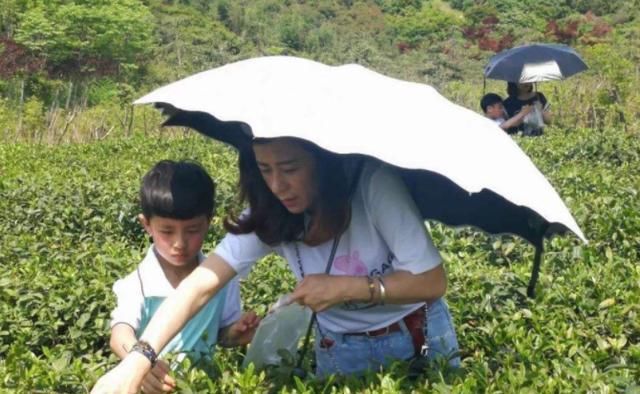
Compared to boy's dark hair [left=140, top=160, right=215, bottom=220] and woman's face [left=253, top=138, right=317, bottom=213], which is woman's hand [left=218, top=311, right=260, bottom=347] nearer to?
boy's dark hair [left=140, top=160, right=215, bottom=220]

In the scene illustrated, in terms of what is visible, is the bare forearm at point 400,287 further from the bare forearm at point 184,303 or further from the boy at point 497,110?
the boy at point 497,110

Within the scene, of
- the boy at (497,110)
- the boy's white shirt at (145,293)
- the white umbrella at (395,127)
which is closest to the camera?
the white umbrella at (395,127)

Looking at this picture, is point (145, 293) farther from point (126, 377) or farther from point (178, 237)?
point (126, 377)

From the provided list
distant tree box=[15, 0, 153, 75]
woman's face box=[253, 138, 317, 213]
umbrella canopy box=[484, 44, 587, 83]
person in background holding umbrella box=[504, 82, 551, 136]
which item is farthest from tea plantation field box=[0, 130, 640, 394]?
distant tree box=[15, 0, 153, 75]

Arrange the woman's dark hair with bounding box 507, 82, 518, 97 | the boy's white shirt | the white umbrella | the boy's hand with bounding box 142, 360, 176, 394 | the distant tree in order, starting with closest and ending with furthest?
the white umbrella → the boy's hand with bounding box 142, 360, 176, 394 → the boy's white shirt → the woman's dark hair with bounding box 507, 82, 518, 97 → the distant tree

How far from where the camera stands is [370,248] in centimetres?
190

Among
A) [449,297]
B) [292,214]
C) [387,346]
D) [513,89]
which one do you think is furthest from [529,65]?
[292,214]

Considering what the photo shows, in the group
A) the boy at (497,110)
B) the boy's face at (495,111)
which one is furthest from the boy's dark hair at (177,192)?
the boy's face at (495,111)

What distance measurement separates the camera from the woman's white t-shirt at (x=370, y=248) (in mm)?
1789

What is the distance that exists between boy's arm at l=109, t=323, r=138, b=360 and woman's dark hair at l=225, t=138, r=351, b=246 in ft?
1.36

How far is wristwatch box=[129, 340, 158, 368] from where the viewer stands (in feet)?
5.64

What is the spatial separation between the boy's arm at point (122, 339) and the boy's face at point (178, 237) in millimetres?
235

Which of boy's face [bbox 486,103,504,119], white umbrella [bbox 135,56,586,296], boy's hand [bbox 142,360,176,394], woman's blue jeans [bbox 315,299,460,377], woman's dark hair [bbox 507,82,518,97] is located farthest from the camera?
woman's dark hair [bbox 507,82,518,97]

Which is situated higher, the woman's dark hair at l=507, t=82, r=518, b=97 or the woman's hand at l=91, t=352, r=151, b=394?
the woman's dark hair at l=507, t=82, r=518, b=97
